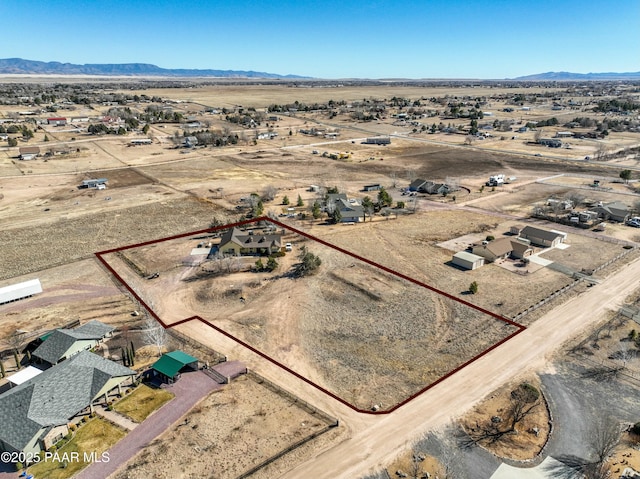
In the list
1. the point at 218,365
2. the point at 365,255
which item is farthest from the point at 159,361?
the point at 365,255

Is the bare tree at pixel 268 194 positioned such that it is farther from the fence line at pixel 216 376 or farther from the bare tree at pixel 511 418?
the bare tree at pixel 511 418

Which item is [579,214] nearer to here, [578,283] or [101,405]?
[578,283]

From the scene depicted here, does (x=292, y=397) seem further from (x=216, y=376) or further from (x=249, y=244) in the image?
(x=249, y=244)

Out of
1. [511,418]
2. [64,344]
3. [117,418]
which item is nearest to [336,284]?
[511,418]

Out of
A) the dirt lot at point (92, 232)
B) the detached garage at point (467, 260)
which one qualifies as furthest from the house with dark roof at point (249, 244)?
the detached garage at point (467, 260)

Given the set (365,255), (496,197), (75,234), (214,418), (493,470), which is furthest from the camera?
(496,197)

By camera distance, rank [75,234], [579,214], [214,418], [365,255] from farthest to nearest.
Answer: [579,214] < [75,234] < [365,255] < [214,418]
